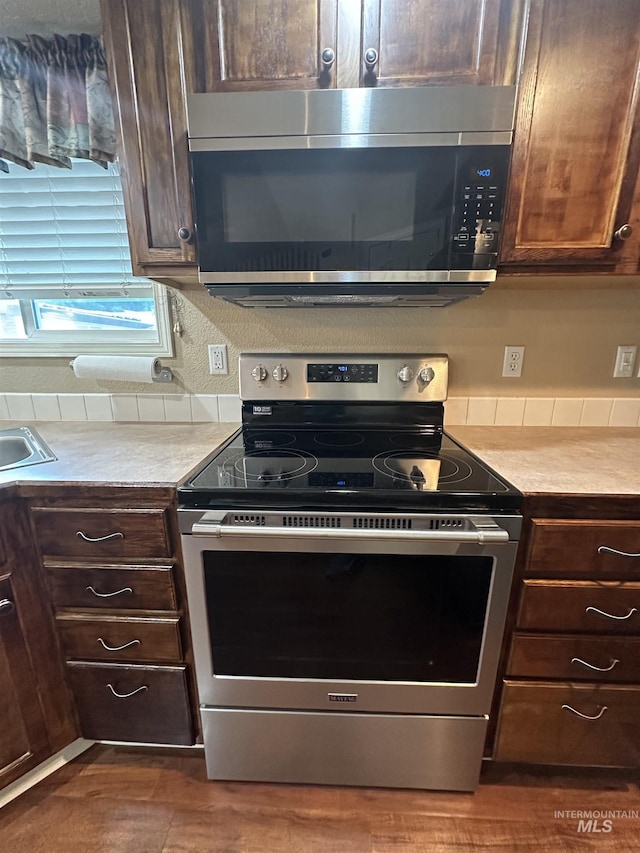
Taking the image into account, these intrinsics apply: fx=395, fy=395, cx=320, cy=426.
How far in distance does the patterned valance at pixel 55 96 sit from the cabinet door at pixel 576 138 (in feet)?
4.19

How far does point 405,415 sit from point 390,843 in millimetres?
1249

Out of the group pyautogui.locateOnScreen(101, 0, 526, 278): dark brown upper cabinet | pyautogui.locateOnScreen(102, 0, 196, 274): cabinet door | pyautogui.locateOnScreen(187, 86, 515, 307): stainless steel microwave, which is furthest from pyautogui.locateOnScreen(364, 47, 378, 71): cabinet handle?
pyautogui.locateOnScreen(102, 0, 196, 274): cabinet door

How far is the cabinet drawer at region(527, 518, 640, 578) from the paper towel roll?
1.37 m

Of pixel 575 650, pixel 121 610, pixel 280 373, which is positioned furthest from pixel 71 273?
pixel 575 650

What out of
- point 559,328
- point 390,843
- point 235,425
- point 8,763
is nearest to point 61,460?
point 235,425

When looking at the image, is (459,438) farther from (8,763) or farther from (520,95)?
(8,763)

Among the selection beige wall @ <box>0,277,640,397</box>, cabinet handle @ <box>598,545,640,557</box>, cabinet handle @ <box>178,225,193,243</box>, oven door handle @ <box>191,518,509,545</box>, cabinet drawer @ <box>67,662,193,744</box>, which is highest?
cabinet handle @ <box>178,225,193,243</box>

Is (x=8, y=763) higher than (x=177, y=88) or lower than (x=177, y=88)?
lower

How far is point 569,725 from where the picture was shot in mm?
1128

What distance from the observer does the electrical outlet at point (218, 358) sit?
61.7 inches

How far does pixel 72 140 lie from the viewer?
1301 mm

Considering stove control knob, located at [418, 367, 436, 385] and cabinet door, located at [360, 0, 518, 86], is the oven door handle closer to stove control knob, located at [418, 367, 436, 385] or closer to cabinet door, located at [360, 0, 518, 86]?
stove control knob, located at [418, 367, 436, 385]

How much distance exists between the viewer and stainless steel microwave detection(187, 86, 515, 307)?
0.97 metres

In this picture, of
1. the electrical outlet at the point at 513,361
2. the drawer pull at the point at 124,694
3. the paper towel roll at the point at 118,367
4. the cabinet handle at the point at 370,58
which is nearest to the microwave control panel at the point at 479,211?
the cabinet handle at the point at 370,58
